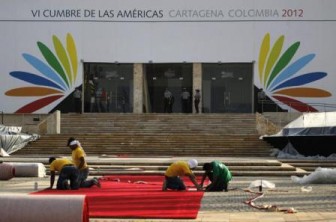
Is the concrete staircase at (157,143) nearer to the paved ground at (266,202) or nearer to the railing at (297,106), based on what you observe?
the paved ground at (266,202)

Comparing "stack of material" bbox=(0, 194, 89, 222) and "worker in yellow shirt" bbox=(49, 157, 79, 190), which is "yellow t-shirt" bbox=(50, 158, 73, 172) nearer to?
"worker in yellow shirt" bbox=(49, 157, 79, 190)

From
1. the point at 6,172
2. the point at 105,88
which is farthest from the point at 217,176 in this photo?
the point at 105,88

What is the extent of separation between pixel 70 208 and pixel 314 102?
33.5 meters

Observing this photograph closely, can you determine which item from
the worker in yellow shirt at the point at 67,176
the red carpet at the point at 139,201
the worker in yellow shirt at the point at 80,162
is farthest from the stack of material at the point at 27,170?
the worker in yellow shirt at the point at 80,162

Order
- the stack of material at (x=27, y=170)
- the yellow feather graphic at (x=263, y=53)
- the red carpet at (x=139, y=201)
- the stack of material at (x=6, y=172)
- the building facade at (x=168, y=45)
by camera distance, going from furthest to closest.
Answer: the yellow feather graphic at (x=263, y=53) → the building facade at (x=168, y=45) → the stack of material at (x=27, y=170) → the stack of material at (x=6, y=172) → the red carpet at (x=139, y=201)

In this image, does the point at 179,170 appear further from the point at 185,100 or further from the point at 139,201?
the point at 185,100

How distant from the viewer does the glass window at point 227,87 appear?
40562mm

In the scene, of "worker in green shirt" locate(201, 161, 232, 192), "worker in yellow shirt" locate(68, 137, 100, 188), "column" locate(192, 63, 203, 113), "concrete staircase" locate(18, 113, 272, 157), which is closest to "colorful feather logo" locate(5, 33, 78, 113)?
"concrete staircase" locate(18, 113, 272, 157)

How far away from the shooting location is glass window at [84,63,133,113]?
4078cm

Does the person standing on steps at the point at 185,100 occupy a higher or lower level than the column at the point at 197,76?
lower

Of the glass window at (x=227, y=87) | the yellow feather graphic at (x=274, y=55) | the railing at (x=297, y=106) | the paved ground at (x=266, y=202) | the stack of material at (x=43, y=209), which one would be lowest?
the paved ground at (x=266, y=202)

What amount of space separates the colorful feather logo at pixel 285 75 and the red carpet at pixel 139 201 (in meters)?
24.6

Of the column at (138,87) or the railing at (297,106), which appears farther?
the column at (138,87)

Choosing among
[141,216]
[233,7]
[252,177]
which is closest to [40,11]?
[233,7]
